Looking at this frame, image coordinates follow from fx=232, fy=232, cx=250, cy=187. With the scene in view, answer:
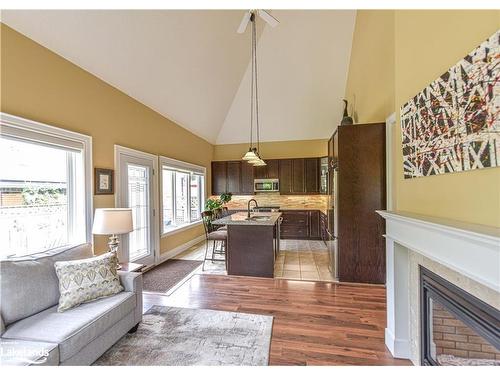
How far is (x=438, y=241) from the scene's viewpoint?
1313 millimetres

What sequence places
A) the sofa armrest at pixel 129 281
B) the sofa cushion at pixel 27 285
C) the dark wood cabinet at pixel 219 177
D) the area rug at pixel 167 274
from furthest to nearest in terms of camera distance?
the dark wood cabinet at pixel 219 177 < the area rug at pixel 167 274 < the sofa armrest at pixel 129 281 < the sofa cushion at pixel 27 285

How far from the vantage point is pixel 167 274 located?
3.82 meters

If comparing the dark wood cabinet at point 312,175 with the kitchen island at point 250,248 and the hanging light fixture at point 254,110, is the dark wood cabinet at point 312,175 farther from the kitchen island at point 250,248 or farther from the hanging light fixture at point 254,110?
the kitchen island at point 250,248

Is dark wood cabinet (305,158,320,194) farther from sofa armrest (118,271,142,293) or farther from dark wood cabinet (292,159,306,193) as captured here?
sofa armrest (118,271,142,293)

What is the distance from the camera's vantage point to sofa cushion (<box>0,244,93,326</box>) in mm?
1646

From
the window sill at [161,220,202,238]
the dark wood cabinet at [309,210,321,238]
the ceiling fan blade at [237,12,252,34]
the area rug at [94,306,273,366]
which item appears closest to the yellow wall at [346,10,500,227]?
the ceiling fan blade at [237,12,252,34]

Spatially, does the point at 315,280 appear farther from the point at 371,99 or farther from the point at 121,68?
the point at 121,68

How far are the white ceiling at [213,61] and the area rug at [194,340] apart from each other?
3.03 meters

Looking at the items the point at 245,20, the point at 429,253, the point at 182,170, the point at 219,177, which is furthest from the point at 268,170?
the point at 429,253

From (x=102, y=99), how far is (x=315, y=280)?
13.0 ft

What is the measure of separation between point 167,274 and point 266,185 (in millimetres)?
3837

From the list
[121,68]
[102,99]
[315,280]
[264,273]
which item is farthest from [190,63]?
[315,280]

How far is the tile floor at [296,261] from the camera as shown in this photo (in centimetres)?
378

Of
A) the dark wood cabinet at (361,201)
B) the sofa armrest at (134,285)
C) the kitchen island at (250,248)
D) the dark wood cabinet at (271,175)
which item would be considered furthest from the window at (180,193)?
the dark wood cabinet at (361,201)
